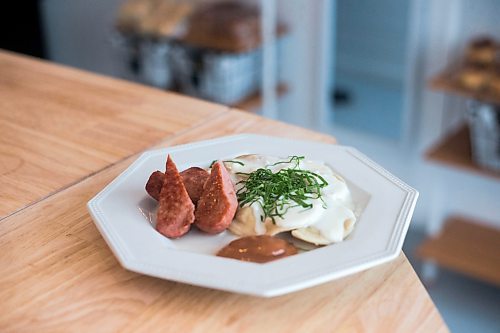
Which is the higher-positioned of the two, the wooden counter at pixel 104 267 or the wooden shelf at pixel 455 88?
the wooden counter at pixel 104 267

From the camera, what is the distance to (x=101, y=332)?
702mm

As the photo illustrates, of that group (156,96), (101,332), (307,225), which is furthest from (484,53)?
(101,332)

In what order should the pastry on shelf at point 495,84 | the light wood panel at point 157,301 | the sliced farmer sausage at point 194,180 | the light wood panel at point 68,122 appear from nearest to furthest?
the light wood panel at point 157,301
the sliced farmer sausage at point 194,180
the light wood panel at point 68,122
the pastry on shelf at point 495,84

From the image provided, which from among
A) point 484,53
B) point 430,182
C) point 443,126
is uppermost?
point 484,53

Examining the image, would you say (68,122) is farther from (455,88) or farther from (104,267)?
(455,88)

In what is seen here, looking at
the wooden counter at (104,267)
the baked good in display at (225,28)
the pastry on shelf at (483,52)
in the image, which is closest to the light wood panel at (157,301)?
the wooden counter at (104,267)

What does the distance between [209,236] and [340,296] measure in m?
0.17

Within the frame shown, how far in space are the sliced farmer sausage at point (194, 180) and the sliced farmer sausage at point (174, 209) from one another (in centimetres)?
2

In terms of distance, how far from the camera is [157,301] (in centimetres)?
75

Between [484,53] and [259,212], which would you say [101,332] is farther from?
[484,53]

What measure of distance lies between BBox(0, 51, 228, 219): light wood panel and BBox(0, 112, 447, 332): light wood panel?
0.51 ft

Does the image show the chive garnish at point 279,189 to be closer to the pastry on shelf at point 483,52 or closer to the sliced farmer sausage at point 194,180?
the sliced farmer sausage at point 194,180

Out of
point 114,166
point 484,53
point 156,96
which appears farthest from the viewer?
point 484,53

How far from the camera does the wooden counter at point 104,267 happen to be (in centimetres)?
73
